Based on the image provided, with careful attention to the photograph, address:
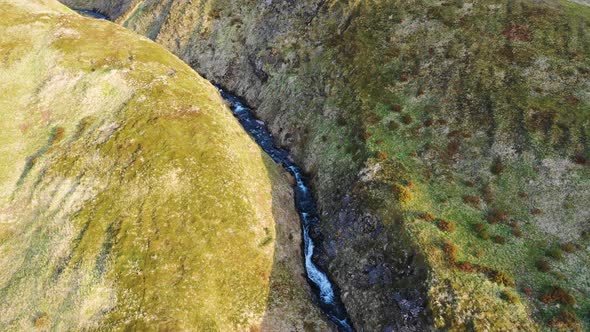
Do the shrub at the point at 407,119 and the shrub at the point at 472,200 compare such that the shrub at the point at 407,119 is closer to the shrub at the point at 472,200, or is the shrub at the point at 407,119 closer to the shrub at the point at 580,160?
the shrub at the point at 472,200

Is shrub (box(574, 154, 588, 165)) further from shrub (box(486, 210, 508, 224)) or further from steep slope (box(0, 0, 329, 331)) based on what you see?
steep slope (box(0, 0, 329, 331))

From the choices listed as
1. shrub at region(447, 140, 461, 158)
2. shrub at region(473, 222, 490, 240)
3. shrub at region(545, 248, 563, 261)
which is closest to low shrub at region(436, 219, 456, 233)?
shrub at region(473, 222, 490, 240)

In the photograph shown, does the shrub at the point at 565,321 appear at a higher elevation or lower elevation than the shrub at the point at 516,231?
lower

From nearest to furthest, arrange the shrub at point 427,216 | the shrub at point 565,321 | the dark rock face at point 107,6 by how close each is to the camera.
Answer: the shrub at point 565,321 < the shrub at point 427,216 < the dark rock face at point 107,6

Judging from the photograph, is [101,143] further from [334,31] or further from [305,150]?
[334,31]

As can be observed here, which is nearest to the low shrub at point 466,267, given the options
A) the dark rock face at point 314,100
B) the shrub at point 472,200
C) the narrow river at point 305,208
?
the dark rock face at point 314,100

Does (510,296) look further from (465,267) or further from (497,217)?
(497,217)
